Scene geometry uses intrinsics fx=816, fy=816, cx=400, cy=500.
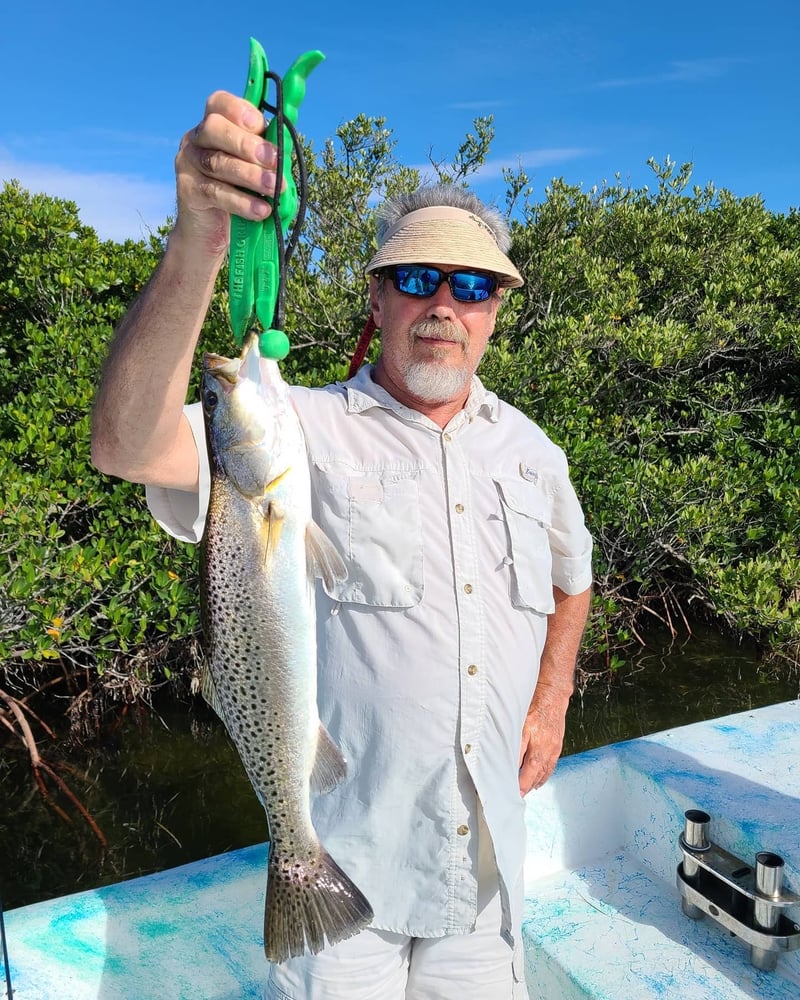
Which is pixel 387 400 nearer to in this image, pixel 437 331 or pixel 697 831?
pixel 437 331

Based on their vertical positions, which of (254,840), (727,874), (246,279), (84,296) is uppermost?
(84,296)

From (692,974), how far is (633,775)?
0.84m

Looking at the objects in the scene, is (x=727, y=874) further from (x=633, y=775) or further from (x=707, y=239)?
(x=707, y=239)

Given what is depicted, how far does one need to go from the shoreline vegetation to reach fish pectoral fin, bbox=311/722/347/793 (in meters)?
3.78

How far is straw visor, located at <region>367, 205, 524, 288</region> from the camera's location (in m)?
2.47

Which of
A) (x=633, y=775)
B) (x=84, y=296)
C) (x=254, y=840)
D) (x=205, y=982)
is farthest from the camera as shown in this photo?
(x=84, y=296)

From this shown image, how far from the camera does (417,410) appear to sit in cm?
255

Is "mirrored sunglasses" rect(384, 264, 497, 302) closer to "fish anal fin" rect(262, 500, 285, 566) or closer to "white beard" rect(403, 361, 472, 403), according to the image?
"white beard" rect(403, 361, 472, 403)

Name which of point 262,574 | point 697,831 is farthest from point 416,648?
point 697,831

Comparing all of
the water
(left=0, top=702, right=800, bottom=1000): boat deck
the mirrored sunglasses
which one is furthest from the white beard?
the water

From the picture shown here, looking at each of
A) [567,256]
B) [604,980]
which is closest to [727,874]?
[604,980]

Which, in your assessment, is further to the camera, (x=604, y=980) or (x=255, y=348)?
(x=604, y=980)

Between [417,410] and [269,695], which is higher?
[417,410]

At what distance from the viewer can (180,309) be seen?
170cm
